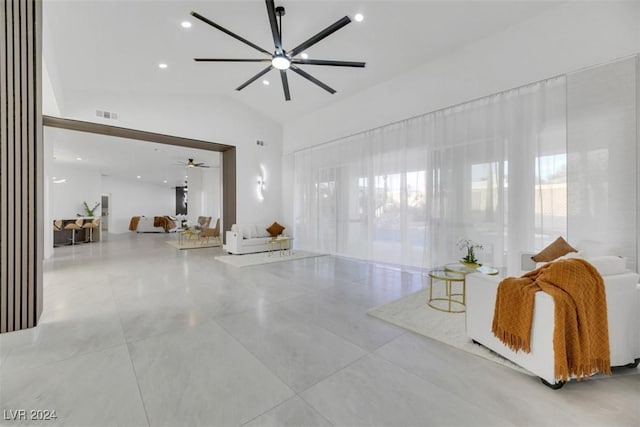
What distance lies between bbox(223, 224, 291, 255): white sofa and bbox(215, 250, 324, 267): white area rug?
233 mm

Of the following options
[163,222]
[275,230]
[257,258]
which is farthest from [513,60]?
[163,222]

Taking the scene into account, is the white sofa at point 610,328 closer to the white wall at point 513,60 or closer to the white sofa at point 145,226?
the white wall at point 513,60

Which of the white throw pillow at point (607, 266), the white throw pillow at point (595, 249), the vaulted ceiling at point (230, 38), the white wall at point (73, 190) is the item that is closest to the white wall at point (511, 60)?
the vaulted ceiling at point (230, 38)

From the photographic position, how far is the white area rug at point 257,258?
6.09 metres

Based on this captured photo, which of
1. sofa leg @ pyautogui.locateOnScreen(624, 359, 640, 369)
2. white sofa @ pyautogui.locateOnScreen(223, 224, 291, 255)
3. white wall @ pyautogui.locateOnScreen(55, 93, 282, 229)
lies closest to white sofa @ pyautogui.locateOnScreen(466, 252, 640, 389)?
sofa leg @ pyautogui.locateOnScreen(624, 359, 640, 369)

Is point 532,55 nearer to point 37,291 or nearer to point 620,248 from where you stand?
point 620,248

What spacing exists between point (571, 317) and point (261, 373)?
7.18 ft

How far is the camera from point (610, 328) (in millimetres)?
1969

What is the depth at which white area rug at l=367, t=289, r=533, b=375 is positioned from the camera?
2.32 meters

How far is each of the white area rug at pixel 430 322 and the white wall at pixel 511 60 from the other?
3.67 m

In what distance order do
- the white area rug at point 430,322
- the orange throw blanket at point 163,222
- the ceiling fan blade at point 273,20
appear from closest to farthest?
the white area rug at point 430,322 < the ceiling fan blade at point 273,20 < the orange throw blanket at point 163,222

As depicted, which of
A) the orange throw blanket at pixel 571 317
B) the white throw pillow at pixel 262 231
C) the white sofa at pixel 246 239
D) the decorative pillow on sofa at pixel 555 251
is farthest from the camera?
the white throw pillow at pixel 262 231

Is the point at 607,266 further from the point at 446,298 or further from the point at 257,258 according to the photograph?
the point at 257,258

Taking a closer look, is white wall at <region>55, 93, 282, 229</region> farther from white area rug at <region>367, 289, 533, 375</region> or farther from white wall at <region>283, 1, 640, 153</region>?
white area rug at <region>367, 289, 533, 375</region>
